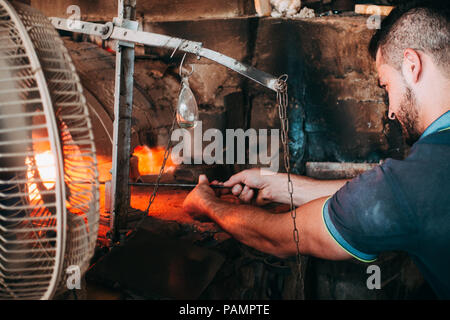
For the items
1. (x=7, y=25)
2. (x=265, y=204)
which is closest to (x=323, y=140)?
(x=265, y=204)

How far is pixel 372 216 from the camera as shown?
145cm

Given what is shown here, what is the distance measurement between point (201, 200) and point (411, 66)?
2.10m

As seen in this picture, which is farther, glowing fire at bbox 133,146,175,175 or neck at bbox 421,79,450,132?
glowing fire at bbox 133,146,175,175

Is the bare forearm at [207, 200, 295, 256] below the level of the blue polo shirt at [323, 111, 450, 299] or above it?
below

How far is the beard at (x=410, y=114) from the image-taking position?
173 cm

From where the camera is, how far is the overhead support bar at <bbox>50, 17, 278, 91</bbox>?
1.75 meters

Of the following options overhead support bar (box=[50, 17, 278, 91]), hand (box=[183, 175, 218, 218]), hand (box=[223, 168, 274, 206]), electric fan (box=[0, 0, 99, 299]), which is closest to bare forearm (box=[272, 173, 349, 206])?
hand (box=[223, 168, 274, 206])

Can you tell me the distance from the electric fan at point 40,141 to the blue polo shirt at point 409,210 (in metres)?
1.31

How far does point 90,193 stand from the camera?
1109mm

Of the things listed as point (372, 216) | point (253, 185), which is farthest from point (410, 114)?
point (253, 185)

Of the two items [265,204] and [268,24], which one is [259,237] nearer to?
[265,204]

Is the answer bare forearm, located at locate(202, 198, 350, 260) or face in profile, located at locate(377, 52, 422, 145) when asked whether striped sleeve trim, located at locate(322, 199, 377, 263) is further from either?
face in profile, located at locate(377, 52, 422, 145)

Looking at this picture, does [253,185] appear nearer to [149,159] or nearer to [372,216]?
[372,216]

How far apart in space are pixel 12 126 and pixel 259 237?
1730 millimetres
